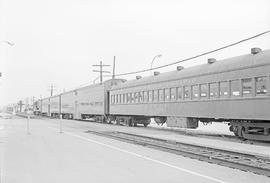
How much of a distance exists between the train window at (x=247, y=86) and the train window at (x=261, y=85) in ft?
1.35

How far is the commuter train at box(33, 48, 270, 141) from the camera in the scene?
16.6m

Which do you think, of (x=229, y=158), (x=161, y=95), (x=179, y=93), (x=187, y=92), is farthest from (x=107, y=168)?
(x=161, y=95)

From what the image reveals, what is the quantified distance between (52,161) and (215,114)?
10.0 metres

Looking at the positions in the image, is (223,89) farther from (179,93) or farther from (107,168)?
(107,168)

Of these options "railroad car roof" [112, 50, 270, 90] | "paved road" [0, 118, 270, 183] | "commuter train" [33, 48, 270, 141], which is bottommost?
"paved road" [0, 118, 270, 183]

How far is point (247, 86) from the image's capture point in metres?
17.2

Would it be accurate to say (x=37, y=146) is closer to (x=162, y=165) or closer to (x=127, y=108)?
(x=162, y=165)

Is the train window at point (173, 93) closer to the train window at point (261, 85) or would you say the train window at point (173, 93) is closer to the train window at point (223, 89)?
the train window at point (223, 89)

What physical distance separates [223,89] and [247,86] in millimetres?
1833

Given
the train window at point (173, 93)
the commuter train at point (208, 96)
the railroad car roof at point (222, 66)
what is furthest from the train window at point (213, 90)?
the train window at point (173, 93)

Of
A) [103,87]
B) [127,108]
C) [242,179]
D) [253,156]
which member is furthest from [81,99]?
[242,179]

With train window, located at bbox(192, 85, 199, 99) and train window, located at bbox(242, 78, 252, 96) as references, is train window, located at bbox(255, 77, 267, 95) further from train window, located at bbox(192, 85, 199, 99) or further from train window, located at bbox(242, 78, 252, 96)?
train window, located at bbox(192, 85, 199, 99)

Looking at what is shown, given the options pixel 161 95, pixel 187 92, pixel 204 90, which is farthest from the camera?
pixel 161 95

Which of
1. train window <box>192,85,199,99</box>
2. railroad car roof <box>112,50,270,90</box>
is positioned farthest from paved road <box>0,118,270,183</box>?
train window <box>192,85,199,99</box>
